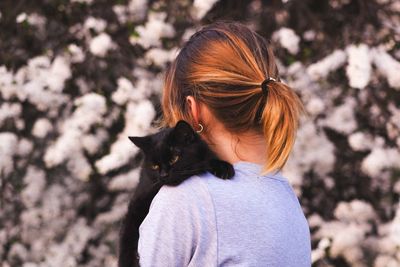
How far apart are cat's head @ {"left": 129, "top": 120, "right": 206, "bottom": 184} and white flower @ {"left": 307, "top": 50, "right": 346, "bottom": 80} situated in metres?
1.55

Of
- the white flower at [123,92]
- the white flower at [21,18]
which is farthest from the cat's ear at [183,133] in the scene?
the white flower at [21,18]

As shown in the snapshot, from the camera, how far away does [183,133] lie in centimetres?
148

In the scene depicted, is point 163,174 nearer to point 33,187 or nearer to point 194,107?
point 194,107

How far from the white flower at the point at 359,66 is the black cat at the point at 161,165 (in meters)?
1.43

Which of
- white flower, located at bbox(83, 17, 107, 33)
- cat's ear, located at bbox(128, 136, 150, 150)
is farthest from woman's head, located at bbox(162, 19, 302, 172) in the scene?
white flower, located at bbox(83, 17, 107, 33)

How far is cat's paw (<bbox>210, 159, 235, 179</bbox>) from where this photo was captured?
1.28 m

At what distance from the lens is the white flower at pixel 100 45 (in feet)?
10.0

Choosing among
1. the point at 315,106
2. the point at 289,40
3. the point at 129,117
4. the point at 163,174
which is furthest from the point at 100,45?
the point at 163,174

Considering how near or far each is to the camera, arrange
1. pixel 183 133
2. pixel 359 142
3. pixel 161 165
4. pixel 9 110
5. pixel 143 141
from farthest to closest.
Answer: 1. pixel 359 142
2. pixel 9 110
3. pixel 143 141
4. pixel 161 165
5. pixel 183 133

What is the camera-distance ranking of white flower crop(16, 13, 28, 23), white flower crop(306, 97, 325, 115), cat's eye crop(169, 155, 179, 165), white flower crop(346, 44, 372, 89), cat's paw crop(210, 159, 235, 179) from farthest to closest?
white flower crop(16, 13, 28, 23)
white flower crop(306, 97, 325, 115)
white flower crop(346, 44, 372, 89)
cat's eye crop(169, 155, 179, 165)
cat's paw crop(210, 159, 235, 179)

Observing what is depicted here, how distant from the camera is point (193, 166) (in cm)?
143

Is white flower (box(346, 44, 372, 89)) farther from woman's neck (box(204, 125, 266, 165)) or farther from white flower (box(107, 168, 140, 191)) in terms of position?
woman's neck (box(204, 125, 266, 165))

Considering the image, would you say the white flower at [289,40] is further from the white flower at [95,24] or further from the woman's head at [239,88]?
the woman's head at [239,88]

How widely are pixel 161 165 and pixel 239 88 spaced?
15.4 inches
